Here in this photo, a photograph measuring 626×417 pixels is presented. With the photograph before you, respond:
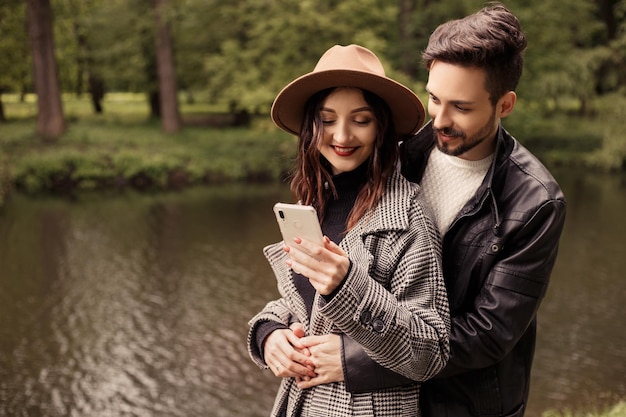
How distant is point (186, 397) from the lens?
297 inches

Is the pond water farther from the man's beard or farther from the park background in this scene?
the man's beard

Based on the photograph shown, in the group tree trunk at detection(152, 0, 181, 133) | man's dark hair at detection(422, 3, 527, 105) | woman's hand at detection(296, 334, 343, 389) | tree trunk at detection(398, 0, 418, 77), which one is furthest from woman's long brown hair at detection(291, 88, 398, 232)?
tree trunk at detection(152, 0, 181, 133)

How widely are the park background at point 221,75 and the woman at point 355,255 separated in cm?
1513

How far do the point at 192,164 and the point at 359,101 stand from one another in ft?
56.2

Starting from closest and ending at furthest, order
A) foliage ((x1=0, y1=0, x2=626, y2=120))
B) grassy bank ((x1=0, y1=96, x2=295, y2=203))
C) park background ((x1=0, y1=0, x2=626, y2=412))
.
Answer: grassy bank ((x1=0, y1=96, x2=295, y2=203)), park background ((x1=0, y1=0, x2=626, y2=412)), foliage ((x1=0, y1=0, x2=626, y2=120))

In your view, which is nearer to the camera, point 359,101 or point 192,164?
point 359,101

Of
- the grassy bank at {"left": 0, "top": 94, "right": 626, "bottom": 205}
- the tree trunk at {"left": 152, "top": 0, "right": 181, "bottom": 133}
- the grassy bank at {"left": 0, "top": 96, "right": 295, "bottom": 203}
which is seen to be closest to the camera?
the grassy bank at {"left": 0, "top": 94, "right": 626, "bottom": 205}

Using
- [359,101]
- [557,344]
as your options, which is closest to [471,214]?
[359,101]

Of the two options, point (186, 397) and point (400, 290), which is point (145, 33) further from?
point (400, 290)

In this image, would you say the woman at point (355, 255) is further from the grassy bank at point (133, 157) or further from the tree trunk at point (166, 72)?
the tree trunk at point (166, 72)

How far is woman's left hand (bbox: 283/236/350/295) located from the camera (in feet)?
5.07

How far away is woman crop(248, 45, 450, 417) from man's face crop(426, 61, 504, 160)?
101 mm

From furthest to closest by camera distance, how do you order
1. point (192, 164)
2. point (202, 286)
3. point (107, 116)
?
point (107, 116), point (192, 164), point (202, 286)

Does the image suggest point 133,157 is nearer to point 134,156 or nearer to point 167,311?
point 134,156
